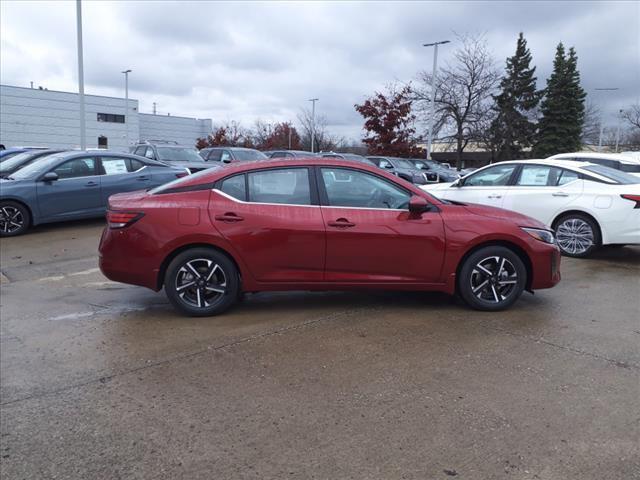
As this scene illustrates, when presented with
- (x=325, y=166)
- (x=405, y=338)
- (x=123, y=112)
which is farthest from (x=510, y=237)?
(x=123, y=112)

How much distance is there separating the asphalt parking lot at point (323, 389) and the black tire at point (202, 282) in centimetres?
21

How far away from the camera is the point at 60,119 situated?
61.9m

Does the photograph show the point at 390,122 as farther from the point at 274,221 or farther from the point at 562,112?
the point at 274,221

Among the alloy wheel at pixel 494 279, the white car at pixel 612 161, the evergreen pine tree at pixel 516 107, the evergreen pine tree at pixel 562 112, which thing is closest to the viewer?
the alloy wheel at pixel 494 279

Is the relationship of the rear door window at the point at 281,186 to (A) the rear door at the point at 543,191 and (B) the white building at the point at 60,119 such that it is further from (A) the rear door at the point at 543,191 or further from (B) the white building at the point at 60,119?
(B) the white building at the point at 60,119

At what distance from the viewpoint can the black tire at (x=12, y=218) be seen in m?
9.79

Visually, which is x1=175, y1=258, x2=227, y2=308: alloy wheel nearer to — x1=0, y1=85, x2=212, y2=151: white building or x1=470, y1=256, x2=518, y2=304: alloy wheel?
x1=470, y1=256, x2=518, y2=304: alloy wheel

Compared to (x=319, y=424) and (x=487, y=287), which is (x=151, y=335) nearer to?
(x=319, y=424)

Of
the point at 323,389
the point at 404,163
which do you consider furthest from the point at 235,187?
the point at 404,163

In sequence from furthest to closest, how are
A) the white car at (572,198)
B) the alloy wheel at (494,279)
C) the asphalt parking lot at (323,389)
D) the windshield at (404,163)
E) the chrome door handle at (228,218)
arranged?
the windshield at (404,163)
the white car at (572,198)
the alloy wheel at (494,279)
the chrome door handle at (228,218)
the asphalt parking lot at (323,389)

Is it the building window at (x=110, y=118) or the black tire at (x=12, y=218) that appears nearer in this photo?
the black tire at (x=12, y=218)

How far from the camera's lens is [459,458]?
2.81 m

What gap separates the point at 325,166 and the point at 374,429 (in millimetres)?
2818

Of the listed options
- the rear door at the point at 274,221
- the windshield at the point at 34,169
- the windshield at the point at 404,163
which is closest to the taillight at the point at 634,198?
the rear door at the point at 274,221
